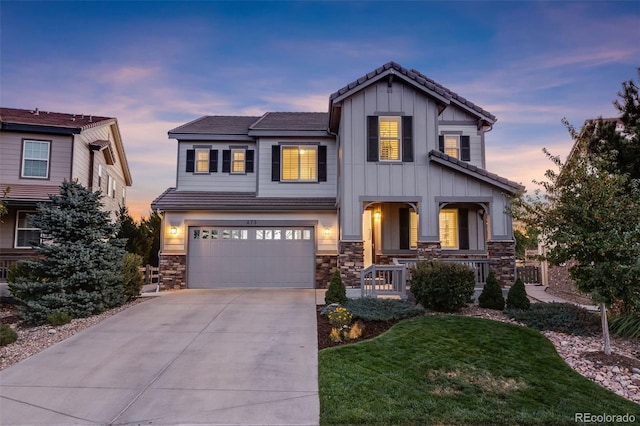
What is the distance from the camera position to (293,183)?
16141mm

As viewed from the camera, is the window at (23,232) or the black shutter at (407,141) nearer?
the black shutter at (407,141)

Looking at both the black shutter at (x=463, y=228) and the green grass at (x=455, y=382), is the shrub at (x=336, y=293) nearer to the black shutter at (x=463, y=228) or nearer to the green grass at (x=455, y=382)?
the green grass at (x=455, y=382)

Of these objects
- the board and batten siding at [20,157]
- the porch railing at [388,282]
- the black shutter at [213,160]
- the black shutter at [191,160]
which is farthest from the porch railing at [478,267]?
the board and batten siding at [20,157]

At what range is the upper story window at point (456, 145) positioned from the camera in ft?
52.6

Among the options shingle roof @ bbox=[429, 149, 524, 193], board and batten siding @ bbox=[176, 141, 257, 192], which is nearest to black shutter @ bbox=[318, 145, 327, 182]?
board and batten siding @ bbox=[176, 141, 257, 192]

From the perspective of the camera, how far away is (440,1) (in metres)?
13.9

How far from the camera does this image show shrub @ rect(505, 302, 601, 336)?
853 centimetres

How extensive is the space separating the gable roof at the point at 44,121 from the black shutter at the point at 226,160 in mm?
5975

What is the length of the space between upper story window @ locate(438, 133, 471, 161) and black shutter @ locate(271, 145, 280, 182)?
6.58 m

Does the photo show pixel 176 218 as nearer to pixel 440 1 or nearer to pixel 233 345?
pixel 233 345

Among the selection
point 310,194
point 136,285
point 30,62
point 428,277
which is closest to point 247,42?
point 310,194

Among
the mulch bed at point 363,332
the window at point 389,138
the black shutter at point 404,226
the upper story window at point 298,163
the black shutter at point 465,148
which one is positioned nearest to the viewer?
the mulch bed at point 363,332

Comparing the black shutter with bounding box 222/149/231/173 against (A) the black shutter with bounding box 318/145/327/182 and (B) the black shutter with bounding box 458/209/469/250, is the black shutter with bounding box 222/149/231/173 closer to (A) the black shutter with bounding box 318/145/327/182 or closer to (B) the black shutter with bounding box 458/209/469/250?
(A) the black shutter with bounding box 318/145/327/182

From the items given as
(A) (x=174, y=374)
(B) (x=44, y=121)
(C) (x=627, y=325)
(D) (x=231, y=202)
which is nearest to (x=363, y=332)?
(A) (x=174, y=374)
